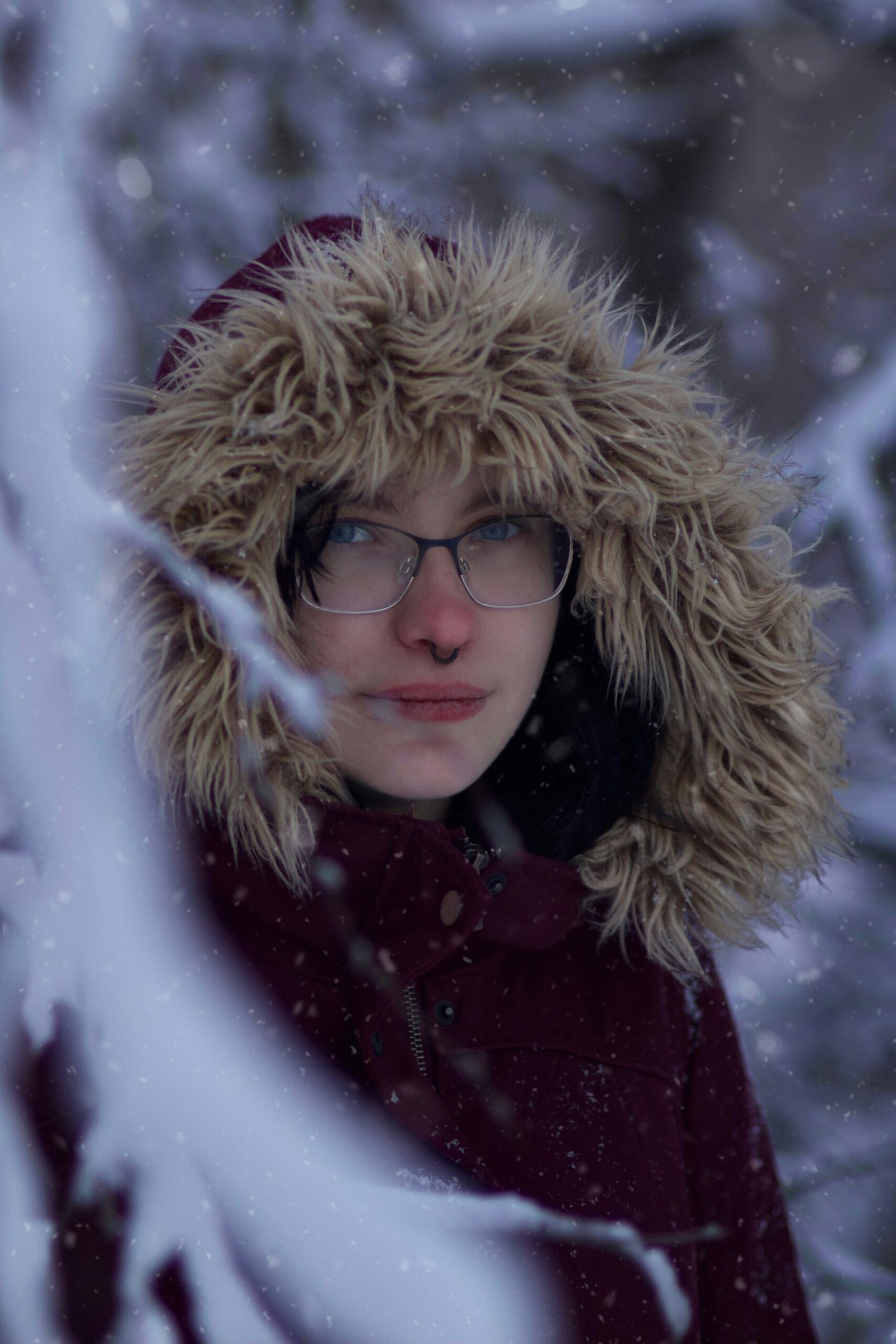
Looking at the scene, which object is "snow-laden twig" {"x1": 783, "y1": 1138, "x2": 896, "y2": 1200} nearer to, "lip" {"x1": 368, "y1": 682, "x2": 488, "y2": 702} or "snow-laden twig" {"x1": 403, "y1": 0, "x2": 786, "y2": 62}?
"lip" {"x1": 368, "y1": 682, "x2": 488, "y2": 702}

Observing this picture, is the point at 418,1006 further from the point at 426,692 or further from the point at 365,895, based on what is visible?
the point at 426,692

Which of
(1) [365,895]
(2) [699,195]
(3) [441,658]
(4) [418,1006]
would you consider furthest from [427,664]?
(2) [699,195]

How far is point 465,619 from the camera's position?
102cm

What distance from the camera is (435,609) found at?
1.01 metres

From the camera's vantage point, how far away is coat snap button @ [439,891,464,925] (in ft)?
3.30

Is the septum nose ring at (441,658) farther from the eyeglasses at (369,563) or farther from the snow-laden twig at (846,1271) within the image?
the snow-laden twig at (846,1271)

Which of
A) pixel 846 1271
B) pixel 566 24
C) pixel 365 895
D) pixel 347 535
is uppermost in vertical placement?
pixel 566 24

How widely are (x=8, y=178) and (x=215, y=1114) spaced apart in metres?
1.05

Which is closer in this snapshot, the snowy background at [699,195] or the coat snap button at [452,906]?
the coat snap button at [452,906]

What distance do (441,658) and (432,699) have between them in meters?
0.05

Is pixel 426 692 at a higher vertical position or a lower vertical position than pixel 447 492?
lower

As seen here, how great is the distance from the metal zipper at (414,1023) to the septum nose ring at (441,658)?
0.34 metres

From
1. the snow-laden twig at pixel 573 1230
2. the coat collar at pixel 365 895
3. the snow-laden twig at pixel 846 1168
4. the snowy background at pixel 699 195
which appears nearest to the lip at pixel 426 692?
the coat collar at pixel 365 895

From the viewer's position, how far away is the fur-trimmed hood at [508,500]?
38.1 inches
